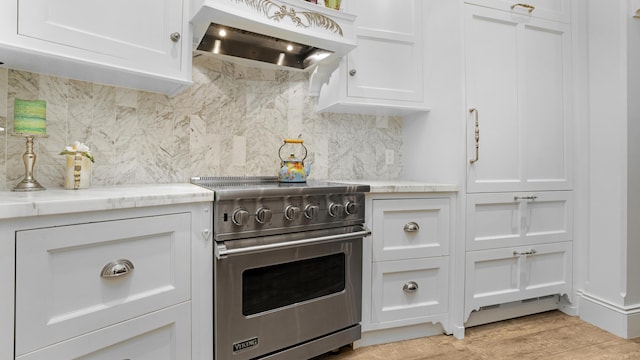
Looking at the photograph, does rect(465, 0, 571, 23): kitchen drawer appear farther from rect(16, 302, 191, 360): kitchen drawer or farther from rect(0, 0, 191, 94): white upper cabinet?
rect(16, 302, 191, 360): kitchen drawer

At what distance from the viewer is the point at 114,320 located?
111 centimetres

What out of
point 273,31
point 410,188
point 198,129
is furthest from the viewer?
point 198,129

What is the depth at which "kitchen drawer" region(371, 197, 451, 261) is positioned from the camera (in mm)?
1843

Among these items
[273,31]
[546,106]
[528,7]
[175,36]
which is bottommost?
[546,106]

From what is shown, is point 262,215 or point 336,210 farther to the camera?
point 336,210

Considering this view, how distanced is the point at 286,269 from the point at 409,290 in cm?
79

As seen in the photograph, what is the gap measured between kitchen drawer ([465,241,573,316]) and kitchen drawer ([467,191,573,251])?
6 centimetres

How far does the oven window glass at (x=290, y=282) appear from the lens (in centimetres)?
145

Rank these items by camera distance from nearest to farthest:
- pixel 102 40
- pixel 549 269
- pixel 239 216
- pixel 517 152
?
1. pixel 102 40
2. pixel 239 216
3. pixel 517 152
4. pixel 549 269

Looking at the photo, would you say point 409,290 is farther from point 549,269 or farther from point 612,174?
point 612,174

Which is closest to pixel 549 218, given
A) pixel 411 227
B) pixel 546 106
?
pixel 546 106

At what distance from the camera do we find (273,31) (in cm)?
164

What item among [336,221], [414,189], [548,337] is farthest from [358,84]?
[548,337]

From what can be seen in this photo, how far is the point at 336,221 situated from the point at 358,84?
92 centimetres
